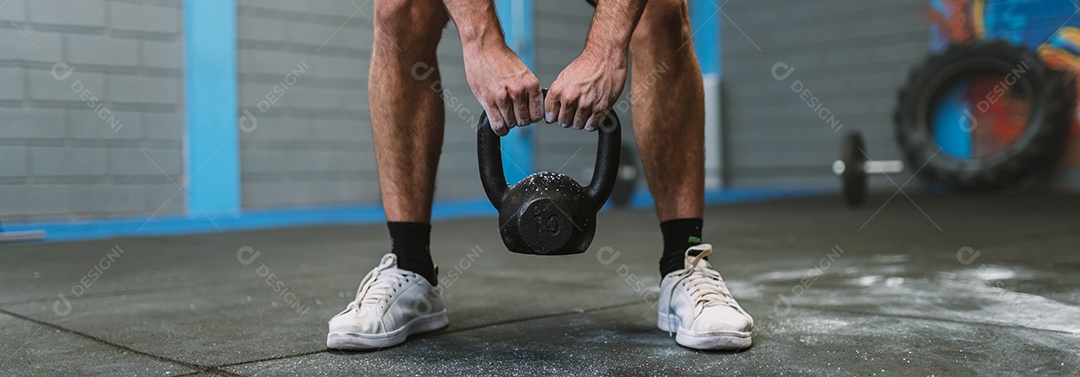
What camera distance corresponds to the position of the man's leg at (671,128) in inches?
45.9

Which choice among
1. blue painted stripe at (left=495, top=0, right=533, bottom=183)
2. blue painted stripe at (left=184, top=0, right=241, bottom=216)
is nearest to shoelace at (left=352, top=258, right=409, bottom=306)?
blue painted stripe at (left=184, top=0, right=241, bottom=216)

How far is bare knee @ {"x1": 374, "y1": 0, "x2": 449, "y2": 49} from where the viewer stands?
114cm

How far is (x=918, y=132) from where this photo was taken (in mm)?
5488

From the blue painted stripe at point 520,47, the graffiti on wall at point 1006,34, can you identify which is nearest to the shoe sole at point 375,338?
the blue painted stripe at point 520,47

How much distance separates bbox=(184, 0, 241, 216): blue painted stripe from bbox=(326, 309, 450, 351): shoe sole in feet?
10.7

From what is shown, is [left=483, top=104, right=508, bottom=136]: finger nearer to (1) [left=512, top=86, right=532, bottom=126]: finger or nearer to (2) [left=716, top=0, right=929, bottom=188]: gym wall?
(1) [left=512, top=86, right=532, bottom=126]: finger

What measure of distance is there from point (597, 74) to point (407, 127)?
37cm

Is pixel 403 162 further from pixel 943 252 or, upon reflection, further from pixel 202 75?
pixel 202 75

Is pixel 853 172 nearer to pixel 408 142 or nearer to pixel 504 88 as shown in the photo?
pixel 408 142

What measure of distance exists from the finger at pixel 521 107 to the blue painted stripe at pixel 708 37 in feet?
19.8

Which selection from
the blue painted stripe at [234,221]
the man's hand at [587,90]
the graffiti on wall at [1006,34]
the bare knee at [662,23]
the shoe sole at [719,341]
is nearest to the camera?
the man's hand at [587,90]

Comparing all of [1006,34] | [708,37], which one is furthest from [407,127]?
[708,37]

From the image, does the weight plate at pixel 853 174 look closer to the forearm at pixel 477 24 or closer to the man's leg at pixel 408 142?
the man's leg at pixel 408 142

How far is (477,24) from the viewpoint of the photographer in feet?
3.18
